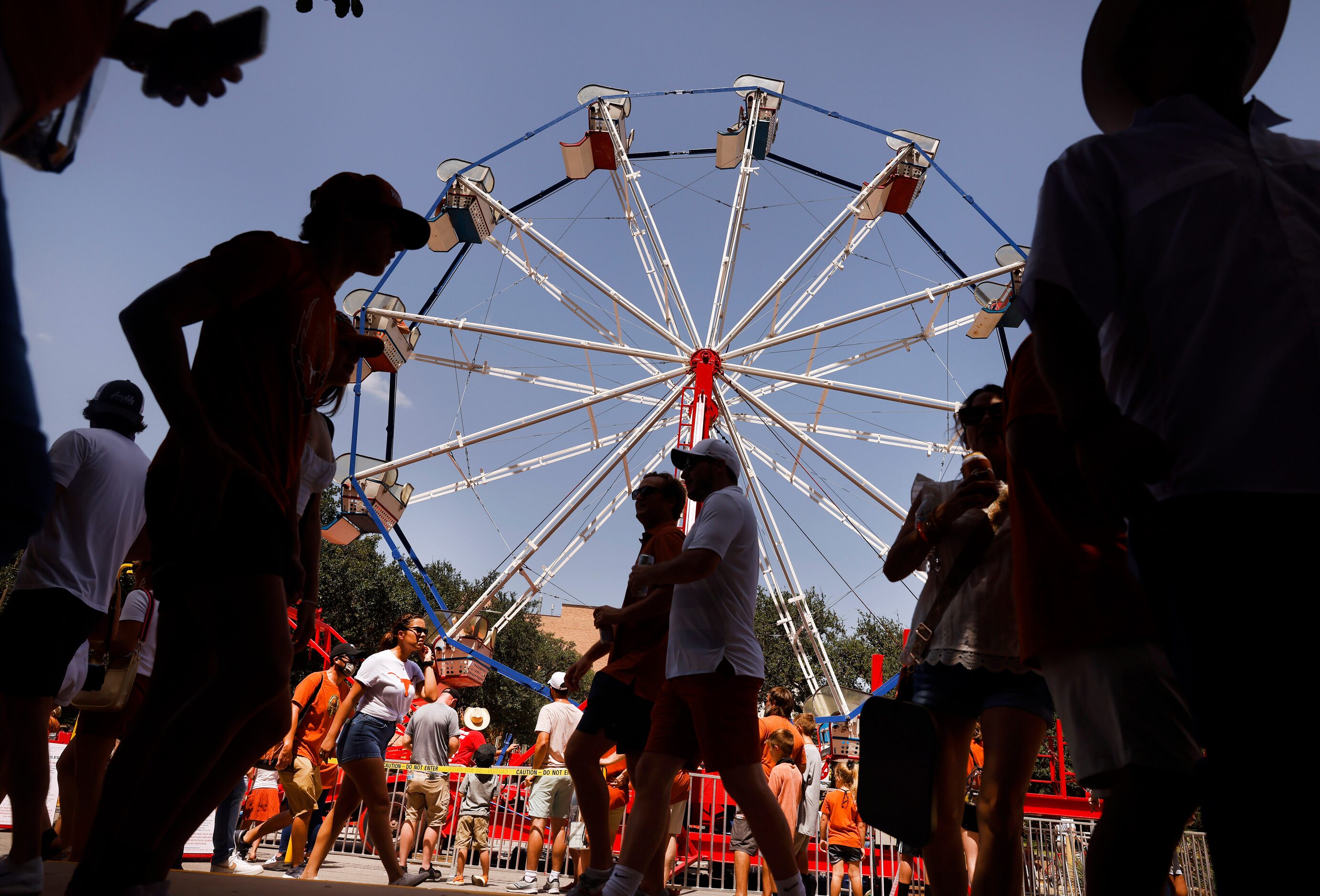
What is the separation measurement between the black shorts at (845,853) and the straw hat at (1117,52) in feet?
25.0

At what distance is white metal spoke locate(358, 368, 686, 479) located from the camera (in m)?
14.9

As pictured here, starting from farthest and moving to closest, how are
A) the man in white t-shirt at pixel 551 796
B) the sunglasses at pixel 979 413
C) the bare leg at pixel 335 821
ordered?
the man in white t-shirt at pixel 551 796, the bare leg at pixel 335 821, the sunglasses at pixel 979 413

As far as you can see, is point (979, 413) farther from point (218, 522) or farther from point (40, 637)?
point (40, 637)

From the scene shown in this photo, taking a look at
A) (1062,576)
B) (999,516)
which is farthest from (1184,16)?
(999,516)

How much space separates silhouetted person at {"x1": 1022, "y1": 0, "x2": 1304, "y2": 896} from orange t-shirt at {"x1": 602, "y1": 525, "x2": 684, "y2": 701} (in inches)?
107

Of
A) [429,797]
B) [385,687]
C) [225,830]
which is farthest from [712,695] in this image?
[429,797]

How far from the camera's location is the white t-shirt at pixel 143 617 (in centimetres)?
364

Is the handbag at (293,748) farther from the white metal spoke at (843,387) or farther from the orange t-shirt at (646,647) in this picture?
the white metal spoke at (843,387)

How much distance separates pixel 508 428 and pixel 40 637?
12261mm

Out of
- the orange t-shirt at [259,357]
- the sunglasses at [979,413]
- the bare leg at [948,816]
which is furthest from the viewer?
the sunglasses at [979,413]

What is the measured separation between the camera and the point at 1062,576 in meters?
1.79

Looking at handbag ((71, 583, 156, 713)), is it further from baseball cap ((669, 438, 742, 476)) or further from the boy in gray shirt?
the boy in gray shirt

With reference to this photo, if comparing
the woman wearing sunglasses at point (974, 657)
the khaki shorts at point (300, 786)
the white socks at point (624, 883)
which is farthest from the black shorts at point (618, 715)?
the khaki shorts at point (300, 786)

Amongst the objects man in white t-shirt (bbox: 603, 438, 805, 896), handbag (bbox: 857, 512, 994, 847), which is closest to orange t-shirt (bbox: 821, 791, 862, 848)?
man in white t-shirt (bbox: 603, 438, 805, 896)
